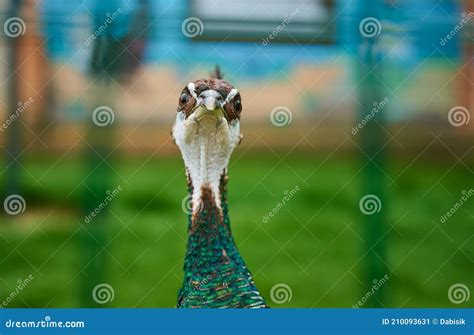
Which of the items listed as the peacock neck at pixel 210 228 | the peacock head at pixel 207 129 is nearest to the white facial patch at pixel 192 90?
the peacock head at pixel 207 129

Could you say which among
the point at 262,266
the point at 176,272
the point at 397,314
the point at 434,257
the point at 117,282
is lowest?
the point at 117,282

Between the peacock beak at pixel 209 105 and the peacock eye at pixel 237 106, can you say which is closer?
the peacock beak at pixel 209 105

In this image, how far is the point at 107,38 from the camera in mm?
3096

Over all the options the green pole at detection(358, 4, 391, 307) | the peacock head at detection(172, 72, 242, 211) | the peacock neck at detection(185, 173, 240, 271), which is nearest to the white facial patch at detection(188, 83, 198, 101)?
the peacock head at detection(172, 72, 242, 211)

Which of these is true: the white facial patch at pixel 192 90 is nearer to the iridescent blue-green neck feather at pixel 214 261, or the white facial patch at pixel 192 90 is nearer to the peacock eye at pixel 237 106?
the peacock eye at pixel 237 106

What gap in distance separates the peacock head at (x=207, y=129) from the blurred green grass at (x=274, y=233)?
1.11 ft

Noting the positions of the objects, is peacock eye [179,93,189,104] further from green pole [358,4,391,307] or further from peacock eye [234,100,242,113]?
green pole [358,4,391,307]

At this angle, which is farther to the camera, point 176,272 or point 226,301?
point 176,272

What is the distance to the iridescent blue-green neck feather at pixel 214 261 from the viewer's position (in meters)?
2.73

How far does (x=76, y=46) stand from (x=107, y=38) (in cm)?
13

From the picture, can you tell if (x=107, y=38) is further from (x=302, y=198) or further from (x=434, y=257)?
(x=434, y=257)

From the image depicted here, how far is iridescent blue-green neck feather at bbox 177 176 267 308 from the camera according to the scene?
8.96 ft

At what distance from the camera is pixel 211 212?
108 inches

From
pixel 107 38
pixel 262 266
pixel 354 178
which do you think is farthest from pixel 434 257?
pixel 107 38
